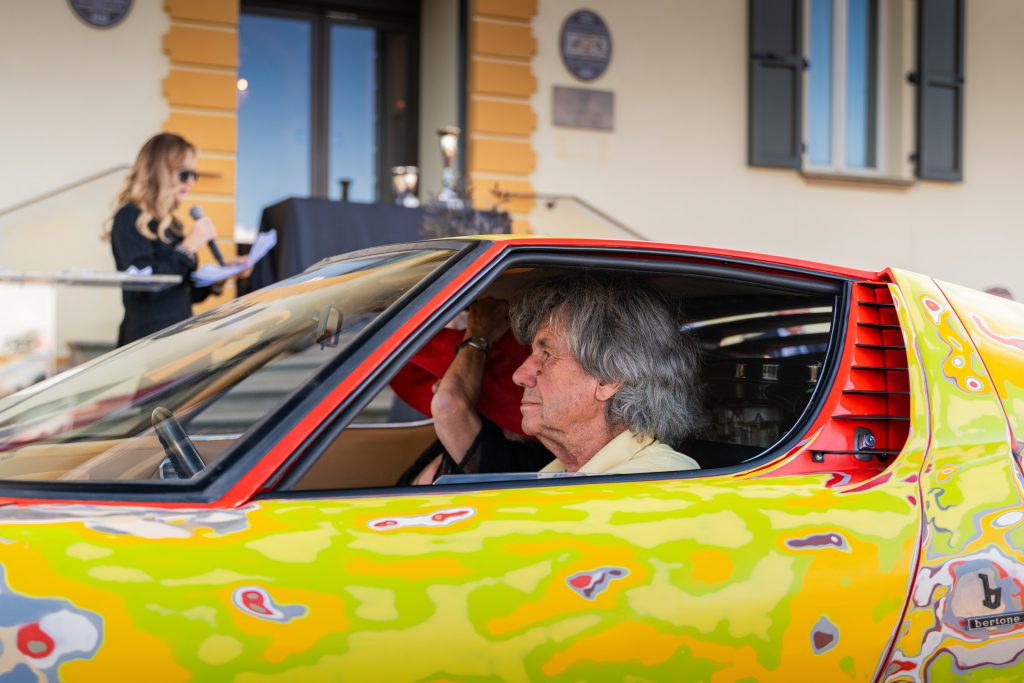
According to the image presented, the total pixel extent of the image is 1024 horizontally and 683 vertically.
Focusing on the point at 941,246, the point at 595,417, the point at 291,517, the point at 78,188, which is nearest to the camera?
the point at 291,517

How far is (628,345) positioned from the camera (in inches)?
81.9

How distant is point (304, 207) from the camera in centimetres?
645

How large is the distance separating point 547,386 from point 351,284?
440 mm

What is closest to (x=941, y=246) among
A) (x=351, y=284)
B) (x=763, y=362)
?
(x=763, y=362)

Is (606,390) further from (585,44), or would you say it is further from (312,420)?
(585,44)

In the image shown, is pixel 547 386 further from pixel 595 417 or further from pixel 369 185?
pixel 369 185

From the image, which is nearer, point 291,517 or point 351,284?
point 291,517

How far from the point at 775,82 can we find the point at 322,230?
476 cm

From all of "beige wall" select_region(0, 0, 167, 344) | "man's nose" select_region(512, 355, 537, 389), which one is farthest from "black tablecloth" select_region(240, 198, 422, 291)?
"man's nose" select_region(512, 355, 537, 389)

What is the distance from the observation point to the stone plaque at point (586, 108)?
895cm

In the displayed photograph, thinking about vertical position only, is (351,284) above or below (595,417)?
above

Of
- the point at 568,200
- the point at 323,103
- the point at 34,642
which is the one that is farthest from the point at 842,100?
the point at 34,642

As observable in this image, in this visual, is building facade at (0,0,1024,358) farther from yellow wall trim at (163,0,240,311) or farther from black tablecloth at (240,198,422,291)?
black tablecloth at (240,198,422,291)

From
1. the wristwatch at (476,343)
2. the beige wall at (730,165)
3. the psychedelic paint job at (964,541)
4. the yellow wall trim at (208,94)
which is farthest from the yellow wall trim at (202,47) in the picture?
the psychedelic paint job at (964,541)
